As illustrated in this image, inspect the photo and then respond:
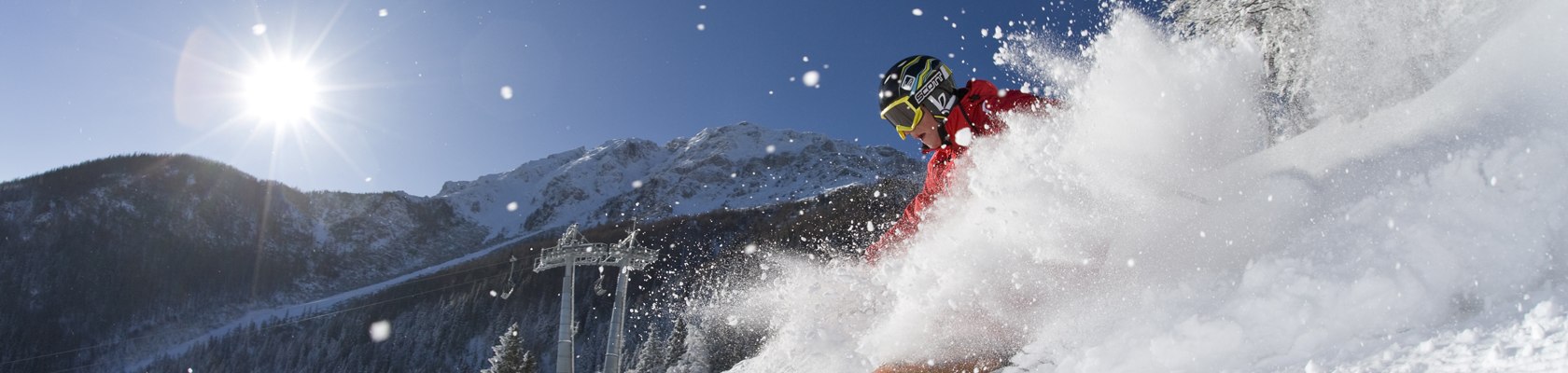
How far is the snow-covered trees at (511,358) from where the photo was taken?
2436 centimetres

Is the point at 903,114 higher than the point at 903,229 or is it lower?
higher

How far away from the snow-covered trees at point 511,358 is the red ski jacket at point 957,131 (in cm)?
2156

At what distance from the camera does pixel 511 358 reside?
2458 centimetres

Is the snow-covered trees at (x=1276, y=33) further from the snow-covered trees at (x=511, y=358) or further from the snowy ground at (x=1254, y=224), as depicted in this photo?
the snow-covered trees at (x=511, y=358)

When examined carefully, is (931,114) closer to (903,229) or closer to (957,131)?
(957,131)

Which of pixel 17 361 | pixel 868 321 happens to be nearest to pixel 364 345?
pixel 17 361

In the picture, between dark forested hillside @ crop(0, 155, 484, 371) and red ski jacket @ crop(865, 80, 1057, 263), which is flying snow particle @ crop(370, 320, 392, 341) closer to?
dark forested hillside @ crop(0, 155, 484, 371)

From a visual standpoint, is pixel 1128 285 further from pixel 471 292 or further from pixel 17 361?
pixel 17 361

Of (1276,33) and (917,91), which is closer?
(917,91)

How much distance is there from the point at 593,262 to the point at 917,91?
43.4 feet

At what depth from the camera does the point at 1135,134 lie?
3.80 m

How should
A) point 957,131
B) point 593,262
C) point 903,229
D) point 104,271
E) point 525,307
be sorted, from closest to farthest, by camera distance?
point 957,131, point 903,229, point 593,262, point 525,307, point 104,271

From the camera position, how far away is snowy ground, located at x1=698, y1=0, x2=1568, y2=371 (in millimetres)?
2230

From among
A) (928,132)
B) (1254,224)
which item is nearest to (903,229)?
(928,132)
